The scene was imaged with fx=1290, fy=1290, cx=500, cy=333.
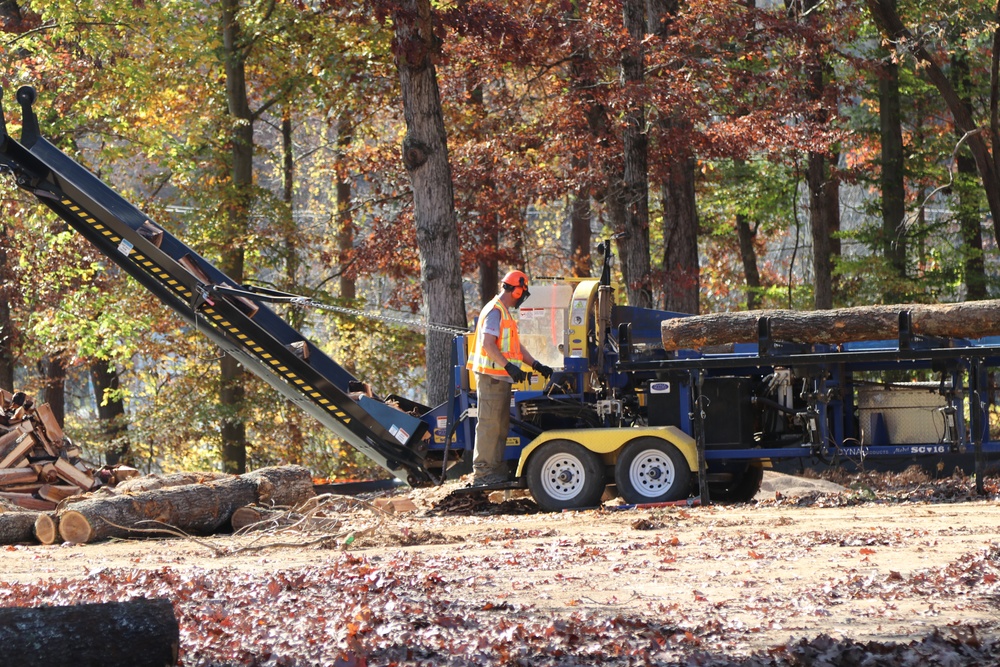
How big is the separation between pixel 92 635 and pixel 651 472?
7825 mm

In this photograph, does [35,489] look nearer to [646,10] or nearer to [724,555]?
[724,555]

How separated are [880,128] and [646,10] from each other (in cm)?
791

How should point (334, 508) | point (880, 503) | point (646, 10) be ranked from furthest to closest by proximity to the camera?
point (646, 10)
point (334, 508)
point (880, 503)

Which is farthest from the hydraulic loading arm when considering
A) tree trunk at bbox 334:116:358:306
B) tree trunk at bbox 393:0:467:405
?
tree trunk at bbox 334:116:358:306

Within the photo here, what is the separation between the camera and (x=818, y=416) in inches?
487

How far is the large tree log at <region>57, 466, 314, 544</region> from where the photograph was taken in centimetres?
1198

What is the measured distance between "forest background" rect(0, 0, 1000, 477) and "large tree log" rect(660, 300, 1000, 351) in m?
7.28

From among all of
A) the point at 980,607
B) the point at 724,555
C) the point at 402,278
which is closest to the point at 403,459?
the point at 724,555

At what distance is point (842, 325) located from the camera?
12016mm

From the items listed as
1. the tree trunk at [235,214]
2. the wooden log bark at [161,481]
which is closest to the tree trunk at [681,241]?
the tree trunk at [235,214]

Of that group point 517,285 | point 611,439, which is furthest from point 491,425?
point 517,285

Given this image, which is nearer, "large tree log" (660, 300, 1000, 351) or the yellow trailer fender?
"large tree log" (660, 300, 1000, 351)

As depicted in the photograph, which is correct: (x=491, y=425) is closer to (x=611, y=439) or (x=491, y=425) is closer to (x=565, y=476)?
(x=565, y=476)

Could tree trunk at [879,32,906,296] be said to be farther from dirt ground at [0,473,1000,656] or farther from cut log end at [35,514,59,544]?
cut log end at [35,514,59,544]
